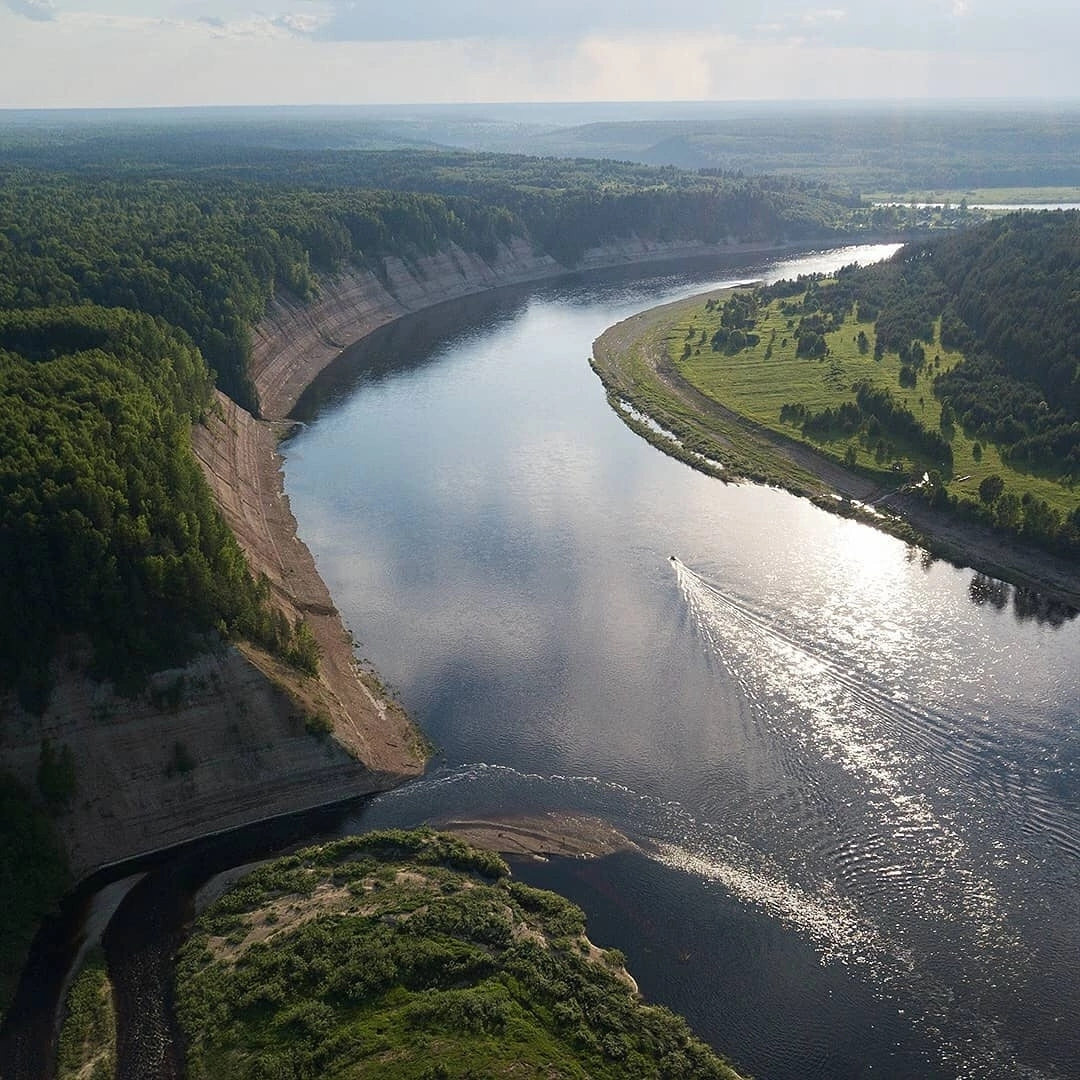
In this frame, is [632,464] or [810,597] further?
[632,464]

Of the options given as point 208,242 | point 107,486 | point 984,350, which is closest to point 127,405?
point 107,486

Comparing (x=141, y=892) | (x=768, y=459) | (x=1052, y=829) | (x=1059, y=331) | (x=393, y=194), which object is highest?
(x=393, y=194)

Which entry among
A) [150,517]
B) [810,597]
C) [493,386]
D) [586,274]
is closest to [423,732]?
[150,517]

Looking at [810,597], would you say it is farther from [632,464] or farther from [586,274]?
[586,274]

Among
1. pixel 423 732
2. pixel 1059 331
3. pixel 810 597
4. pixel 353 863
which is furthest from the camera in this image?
pixel 1059 331

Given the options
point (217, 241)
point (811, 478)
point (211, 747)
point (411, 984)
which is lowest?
point (411, 984)

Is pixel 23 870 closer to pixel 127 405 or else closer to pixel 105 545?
pixel 105 545

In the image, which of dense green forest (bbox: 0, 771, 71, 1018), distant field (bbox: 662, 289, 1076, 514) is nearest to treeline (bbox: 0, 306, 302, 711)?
dense green forest (bbox: 0, 771, 71, 1018)
